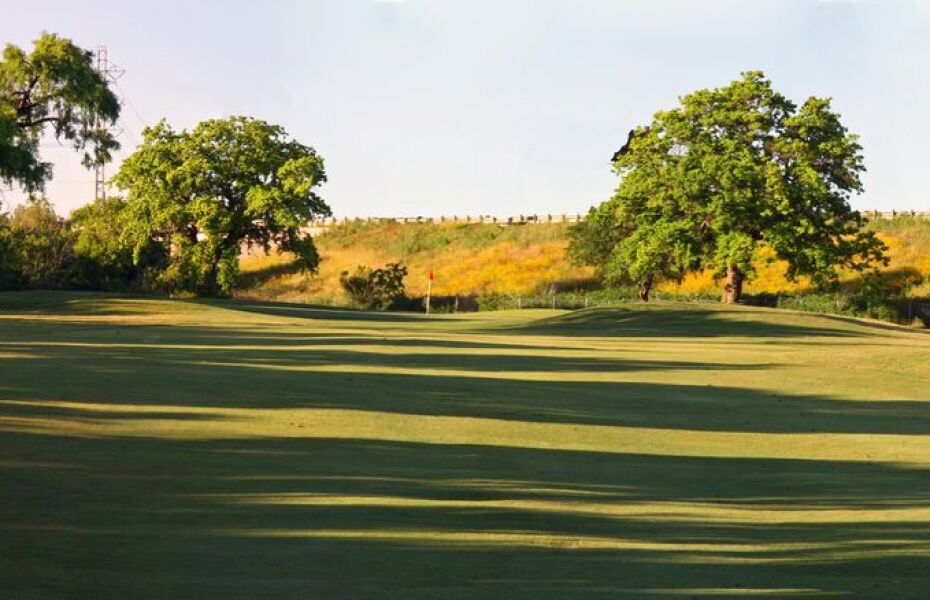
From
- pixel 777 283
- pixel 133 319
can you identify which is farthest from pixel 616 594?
pixel 777 283

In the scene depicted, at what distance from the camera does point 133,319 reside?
4088 centimetres

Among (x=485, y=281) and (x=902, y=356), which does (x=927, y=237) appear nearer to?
(x=485, y=281)

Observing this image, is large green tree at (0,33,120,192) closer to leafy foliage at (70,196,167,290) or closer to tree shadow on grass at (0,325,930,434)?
leafy foliage at (70,196,167,290)

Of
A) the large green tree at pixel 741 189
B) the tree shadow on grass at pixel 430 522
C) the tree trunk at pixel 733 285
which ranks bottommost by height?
the tree shadow on grass at pixel 430 522

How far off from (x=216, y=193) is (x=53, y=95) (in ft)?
39.3

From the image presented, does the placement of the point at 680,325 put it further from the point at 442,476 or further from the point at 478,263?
the point at 478,263

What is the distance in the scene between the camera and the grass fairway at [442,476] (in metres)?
9.11

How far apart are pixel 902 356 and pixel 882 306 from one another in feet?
128

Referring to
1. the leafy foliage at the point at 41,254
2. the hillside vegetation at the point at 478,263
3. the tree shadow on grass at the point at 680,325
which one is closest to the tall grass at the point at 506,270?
the hillside vegetation at the point at 478,263

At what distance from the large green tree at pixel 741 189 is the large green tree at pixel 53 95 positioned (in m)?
23.7

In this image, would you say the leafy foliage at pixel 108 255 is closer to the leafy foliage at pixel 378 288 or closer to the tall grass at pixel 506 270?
the tall grass at pixel 506 270

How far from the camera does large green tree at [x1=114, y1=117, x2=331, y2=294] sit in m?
63.1

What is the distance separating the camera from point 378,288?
76125 mm

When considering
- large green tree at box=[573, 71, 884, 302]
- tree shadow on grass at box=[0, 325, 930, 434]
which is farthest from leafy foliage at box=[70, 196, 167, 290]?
tree shadow on grass at box=[0, 325, 930, 434]
